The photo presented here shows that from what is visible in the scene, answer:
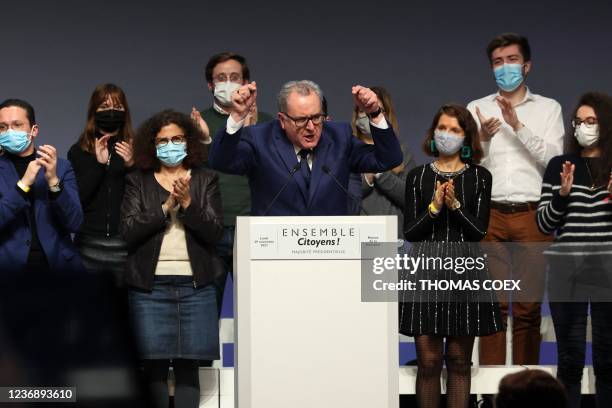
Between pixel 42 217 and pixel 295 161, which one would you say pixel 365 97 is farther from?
pixel 42 217

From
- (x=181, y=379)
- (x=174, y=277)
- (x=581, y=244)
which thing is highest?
(x=581, y=244)

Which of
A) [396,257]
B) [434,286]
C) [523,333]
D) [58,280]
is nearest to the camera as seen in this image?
[58,280]

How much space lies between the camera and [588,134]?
3.79 metres

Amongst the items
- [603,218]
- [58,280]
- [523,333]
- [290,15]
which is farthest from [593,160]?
[58,280]

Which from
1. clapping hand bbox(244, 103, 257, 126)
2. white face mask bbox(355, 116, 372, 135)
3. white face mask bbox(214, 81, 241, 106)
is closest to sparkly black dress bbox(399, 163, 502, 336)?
white face mask bbox(355, 116, 372, 135)

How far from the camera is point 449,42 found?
217 inches

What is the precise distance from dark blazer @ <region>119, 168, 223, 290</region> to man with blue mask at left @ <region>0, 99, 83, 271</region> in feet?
0.78

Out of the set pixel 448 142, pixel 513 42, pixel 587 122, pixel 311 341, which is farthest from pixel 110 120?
pixel 587 122

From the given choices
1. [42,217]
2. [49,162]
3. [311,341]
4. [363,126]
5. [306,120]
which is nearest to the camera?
[311,341]

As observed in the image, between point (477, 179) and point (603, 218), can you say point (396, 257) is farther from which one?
point (603, 218)

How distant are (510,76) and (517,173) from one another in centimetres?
47

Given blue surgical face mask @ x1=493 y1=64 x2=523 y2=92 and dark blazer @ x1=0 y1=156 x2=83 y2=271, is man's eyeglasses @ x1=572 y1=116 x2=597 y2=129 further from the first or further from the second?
dark blazer @ x1=0 y1=156 x2=83 y2=271

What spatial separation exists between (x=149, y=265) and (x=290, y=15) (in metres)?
2.50

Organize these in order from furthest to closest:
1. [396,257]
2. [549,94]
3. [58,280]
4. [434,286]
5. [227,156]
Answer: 1. [549,94]
2. [434,286]
3. [227,156]
4. [396,257]
5. [58,280]
